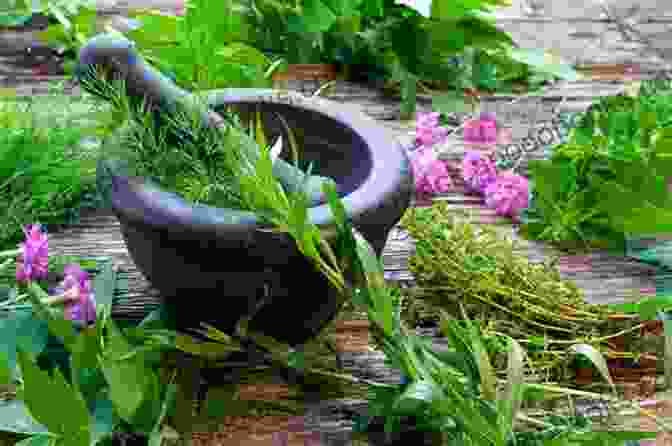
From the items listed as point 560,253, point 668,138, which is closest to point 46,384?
point 560,253

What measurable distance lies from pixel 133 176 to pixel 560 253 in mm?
617

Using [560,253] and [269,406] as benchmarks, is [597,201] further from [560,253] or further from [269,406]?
[269,406]

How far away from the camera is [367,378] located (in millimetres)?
1094

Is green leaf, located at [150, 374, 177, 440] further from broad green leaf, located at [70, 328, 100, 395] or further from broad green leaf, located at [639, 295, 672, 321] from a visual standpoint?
broad green leaf, located at [639, 295, 672, 321]

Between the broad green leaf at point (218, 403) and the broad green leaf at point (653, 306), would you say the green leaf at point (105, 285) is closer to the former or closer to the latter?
the broad green leaf at point (218, 403)

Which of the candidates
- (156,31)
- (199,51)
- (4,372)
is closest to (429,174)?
(199,51)

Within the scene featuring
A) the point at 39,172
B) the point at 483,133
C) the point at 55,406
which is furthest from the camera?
the point at 483,133

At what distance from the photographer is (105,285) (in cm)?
113

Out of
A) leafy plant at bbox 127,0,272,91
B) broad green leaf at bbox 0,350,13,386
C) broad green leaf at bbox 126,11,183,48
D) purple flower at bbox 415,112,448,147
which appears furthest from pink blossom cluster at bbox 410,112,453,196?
broad green leaf at bbox 0,350,13,386

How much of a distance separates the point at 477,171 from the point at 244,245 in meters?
0.61

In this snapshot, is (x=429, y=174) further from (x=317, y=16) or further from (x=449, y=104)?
(x=317, y=16)

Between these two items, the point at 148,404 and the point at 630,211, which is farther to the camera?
the point at 630,211

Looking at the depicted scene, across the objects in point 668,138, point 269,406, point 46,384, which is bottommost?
point 269,406

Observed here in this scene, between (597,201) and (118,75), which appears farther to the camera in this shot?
(597,201)
